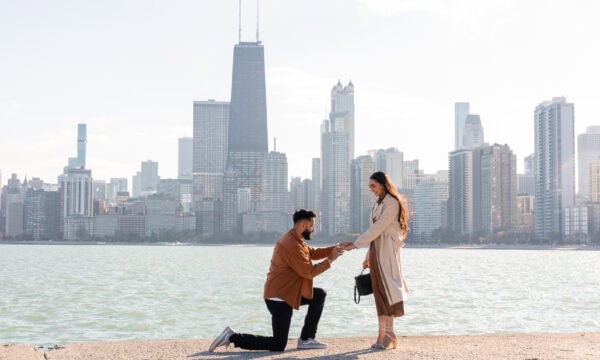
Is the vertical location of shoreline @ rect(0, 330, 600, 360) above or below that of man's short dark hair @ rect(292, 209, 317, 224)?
below

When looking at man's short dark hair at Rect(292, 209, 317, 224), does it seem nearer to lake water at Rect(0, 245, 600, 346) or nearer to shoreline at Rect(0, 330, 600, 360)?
shoreline at Rect(0, 330, 600, 360)

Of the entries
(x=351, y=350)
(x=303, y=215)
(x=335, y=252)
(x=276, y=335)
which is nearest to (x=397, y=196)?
(x=335, y=252)

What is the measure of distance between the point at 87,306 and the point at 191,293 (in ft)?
26.7

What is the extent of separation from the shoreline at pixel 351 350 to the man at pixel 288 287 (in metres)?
0.16

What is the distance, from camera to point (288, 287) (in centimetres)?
1091

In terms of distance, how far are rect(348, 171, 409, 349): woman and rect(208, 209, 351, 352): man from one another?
493 mm

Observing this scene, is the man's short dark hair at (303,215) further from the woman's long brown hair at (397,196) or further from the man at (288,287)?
the woman's long brown hair at (397,196)

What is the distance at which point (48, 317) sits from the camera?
26.4 metres

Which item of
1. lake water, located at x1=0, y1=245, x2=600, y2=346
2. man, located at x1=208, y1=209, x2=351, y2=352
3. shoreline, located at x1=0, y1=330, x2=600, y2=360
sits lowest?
lake water, located at x1=0, y1=245, x2=600, y2=346

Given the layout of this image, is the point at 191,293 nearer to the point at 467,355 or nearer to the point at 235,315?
the point at 235,315

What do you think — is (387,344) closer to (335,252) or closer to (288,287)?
(335,252)

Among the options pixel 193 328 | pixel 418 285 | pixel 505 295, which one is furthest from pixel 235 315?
pixel 418 285

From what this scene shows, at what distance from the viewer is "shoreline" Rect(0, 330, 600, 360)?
Answer: 1030 centimetres

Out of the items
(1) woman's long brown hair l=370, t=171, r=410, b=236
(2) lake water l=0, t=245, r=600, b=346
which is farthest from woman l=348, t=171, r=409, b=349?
(2) lake water l=0, t=245, r=600, b=346
